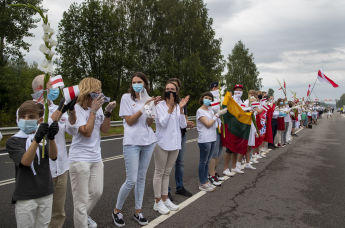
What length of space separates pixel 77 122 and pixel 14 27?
56.7ft

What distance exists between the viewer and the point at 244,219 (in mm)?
4074

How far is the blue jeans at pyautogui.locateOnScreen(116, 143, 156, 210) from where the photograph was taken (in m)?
3.66

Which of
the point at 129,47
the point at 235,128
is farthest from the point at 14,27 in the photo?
the point at 235,128

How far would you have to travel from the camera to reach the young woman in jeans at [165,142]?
423cm

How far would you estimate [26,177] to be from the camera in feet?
8.14

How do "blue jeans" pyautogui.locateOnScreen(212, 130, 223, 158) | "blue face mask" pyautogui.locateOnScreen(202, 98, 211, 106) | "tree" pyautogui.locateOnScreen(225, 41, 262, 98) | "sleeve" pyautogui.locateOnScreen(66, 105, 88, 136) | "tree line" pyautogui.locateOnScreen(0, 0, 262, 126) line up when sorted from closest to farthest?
"sleeve" pyautogui.locateOnScreen(66, 105, 88, 136) < "blue face mask" pyautogui.locateOnScreen(202, 98, 211, 106) < "blue jeans" pyautogui.locateOnScreen(212, 130, 223, 158) < "tree line" pyautogui.locateOnScreen(0, 0, 262, 126) < "tree" pyautogui.locateOnScreen(225, 41, 262, 98)

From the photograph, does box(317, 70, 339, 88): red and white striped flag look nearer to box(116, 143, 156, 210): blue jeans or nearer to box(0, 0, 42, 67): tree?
box(116, 143, 156, 210): blue jeans

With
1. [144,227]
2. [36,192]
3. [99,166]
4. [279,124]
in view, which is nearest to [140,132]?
[99,166]

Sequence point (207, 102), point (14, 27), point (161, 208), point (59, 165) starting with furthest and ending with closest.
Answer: point (14, 27)
point (207, 102)
point (161, 208)
point (59, 165)

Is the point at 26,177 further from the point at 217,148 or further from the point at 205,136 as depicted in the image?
the point at 217,148

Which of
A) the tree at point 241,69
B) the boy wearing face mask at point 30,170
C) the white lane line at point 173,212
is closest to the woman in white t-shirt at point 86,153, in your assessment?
the boy wearing face mask at point 30,170

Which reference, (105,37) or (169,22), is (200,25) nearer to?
(169,22)

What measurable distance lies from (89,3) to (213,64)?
16.5m

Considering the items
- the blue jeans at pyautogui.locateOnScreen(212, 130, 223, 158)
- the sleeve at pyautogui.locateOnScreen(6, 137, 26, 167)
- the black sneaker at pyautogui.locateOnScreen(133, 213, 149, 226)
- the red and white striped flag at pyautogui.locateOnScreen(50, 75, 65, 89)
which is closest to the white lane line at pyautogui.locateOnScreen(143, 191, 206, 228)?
the black sneaker at pyautogui.locateOnScreen(133, 213, 149, 226)
